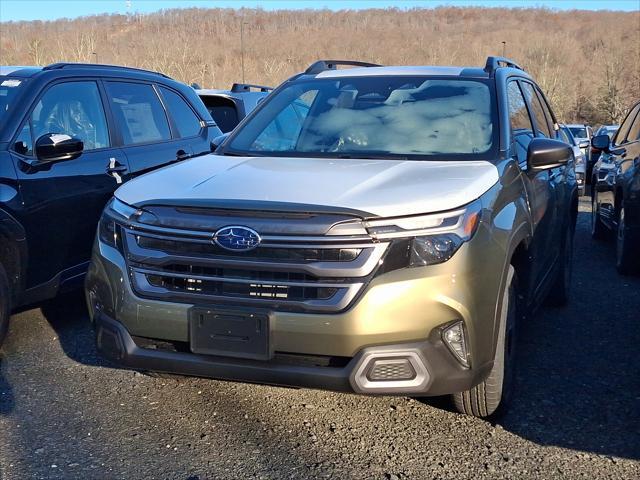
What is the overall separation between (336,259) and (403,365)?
51 centimetres

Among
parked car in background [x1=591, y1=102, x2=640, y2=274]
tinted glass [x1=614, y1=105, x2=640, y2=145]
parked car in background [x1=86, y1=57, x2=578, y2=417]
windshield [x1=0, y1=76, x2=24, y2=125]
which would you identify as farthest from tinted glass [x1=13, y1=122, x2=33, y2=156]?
tinted glass [x1=614, y1=105, x2=640, y2=145]

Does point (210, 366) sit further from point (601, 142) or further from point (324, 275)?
point (601, 142)

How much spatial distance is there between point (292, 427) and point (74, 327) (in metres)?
2.17

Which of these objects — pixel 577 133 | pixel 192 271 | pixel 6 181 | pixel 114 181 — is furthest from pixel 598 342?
pixel 577 133

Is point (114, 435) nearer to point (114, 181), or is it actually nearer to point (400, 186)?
point (400, 186)

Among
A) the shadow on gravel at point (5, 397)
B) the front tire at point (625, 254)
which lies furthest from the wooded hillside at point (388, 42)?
the shadow on gravel at point (5, 397)

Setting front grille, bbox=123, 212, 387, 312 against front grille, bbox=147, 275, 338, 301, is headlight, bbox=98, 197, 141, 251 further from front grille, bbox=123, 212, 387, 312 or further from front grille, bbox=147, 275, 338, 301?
front grille, bbox=147, 275, 338, 301

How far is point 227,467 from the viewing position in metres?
3.12

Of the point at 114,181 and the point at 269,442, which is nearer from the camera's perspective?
the point at 269,442

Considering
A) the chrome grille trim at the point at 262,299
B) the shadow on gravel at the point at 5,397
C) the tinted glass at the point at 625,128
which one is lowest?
the shadow on gravel at the point at 5,397

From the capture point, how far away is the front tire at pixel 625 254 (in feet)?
21.5

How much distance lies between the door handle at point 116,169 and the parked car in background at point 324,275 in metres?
1.52

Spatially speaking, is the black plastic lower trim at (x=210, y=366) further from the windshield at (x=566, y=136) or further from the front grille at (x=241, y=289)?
the windshield at (x=566, y=136)

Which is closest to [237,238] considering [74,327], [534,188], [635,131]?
[534,188]
